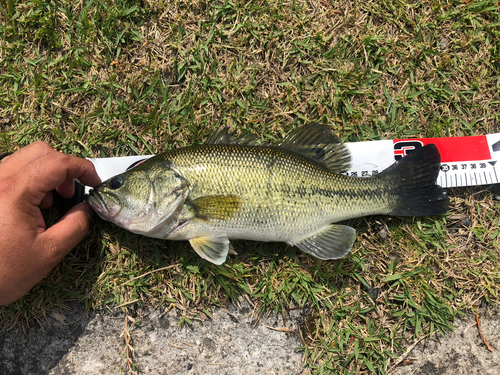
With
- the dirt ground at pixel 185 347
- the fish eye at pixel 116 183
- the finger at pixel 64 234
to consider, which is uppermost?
the fish eye at pixel 116 183

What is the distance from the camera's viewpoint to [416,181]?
312 cm

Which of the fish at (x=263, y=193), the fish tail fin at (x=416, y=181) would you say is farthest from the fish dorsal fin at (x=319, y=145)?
the fish tail fin at (x=416, y=181)

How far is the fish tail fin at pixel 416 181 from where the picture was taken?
3.10 meters

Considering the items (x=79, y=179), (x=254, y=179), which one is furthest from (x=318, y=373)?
(x=79, y=179)

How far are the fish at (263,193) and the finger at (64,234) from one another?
221 millimetres

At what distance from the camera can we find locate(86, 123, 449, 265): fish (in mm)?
2812

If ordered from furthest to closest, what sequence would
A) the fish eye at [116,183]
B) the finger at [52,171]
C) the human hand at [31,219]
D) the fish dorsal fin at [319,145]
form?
the fish dorsal fin at [319,145] → the fish eye at [116,183] → the finger at [52,171] → the human hand at [31,219]

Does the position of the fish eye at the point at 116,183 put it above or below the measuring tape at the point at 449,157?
above

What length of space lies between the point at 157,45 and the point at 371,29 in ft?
7.13

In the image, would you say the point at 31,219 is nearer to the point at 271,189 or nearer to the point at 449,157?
the point at 271,189

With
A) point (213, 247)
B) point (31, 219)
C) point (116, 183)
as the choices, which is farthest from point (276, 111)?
point (31, 219)

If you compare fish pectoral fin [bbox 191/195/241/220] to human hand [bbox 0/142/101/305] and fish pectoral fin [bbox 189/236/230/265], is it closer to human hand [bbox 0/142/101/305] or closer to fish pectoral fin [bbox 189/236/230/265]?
fish pectoral fin [bbox 189/236/230/265]

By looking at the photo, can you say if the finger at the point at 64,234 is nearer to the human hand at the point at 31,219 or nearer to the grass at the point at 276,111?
the human hand at the point at 31,219

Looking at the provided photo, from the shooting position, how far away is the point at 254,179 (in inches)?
112
